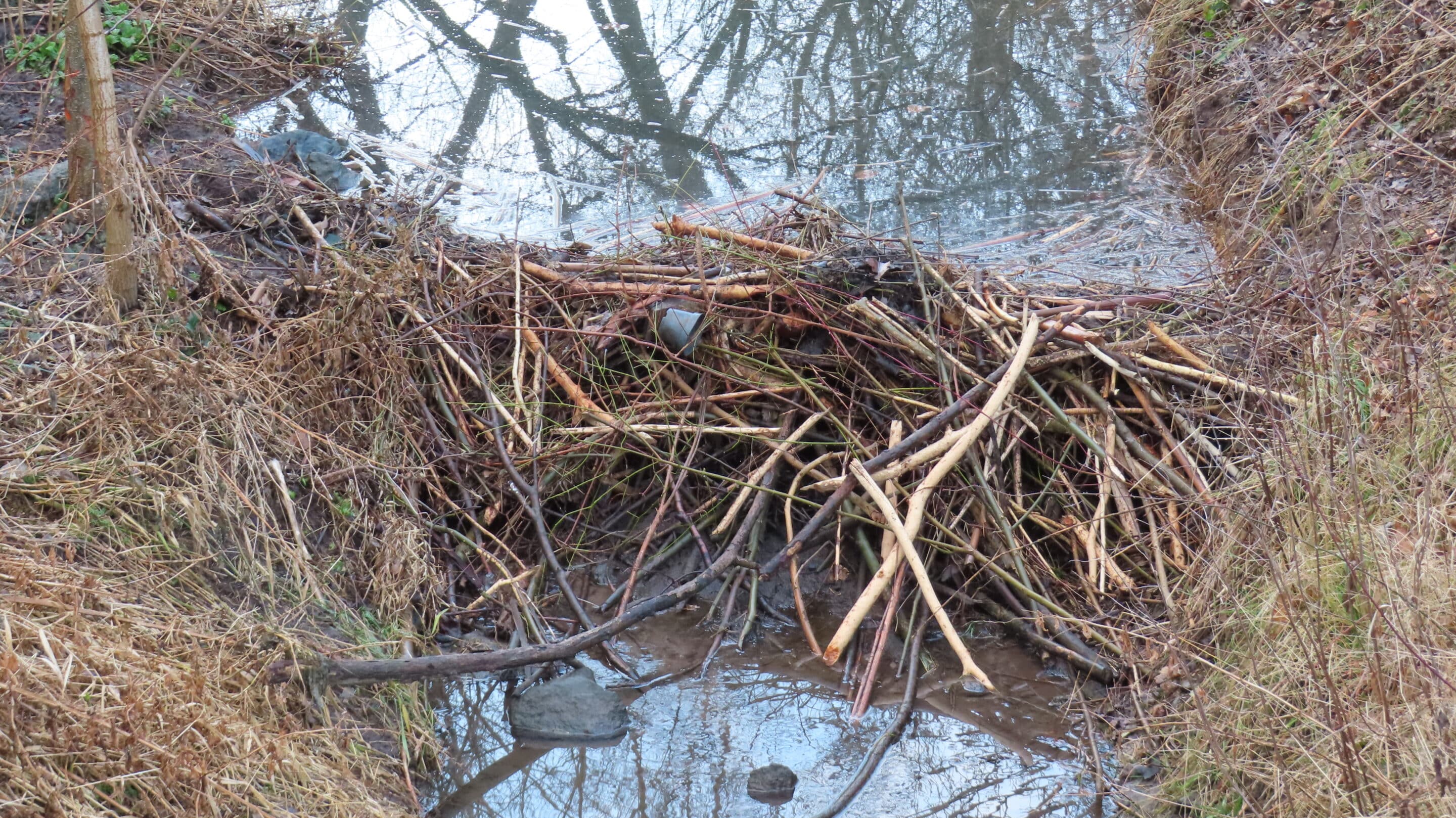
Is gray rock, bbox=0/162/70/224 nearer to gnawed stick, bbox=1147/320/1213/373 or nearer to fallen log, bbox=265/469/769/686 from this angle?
fallen log, bbox=265/469/769/686

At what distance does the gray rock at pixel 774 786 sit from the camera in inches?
122

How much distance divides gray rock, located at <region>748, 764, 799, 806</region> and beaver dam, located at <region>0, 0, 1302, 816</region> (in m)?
0.01

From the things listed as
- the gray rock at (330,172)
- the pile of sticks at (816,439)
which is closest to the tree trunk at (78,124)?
the pile of sticks at (816,439)

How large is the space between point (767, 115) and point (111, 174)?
11.6 feet

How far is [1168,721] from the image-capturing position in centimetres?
311

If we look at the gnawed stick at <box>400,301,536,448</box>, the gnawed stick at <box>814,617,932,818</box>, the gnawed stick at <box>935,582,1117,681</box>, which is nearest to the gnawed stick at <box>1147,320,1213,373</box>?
the gnawed stick at <box>935,582,1117,681</box>

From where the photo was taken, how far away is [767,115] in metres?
6.27

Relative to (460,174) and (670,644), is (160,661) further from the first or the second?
(460,174)

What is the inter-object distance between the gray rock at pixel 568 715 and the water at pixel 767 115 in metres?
2.29

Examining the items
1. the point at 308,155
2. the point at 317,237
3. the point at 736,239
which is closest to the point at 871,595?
the point at 736,239

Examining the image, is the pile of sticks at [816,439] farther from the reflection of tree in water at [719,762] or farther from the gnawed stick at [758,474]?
the reflection of tree in water at [719,762]

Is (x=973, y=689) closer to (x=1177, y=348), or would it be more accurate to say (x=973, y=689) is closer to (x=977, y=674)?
(x=977, y=674)

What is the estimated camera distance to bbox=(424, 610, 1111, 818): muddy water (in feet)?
10.2

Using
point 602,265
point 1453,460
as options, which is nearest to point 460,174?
point 602,265
